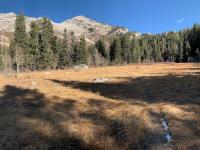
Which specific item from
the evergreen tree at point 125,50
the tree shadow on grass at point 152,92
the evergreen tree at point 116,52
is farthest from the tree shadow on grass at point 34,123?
the evergreen tree at point 125,50

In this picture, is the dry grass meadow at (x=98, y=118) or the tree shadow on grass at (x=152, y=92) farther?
the tree shadow on grass at (x=152, y=92)

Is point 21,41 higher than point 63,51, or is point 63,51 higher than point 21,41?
point 21,41

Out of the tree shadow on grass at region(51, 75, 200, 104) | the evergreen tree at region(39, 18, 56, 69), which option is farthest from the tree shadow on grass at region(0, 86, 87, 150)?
the evergreen tree at region(39, 18, 56, 69)

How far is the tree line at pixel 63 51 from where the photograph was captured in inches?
3592

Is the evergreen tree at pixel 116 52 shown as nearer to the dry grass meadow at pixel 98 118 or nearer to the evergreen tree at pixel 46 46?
the evergreen tree at pixel 46 46

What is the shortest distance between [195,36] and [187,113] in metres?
125

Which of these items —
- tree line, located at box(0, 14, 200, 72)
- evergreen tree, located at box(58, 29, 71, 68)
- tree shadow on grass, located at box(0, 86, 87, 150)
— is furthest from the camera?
evergreen tree, located at box(58, 29, 71, 68)

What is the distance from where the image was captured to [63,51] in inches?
4343

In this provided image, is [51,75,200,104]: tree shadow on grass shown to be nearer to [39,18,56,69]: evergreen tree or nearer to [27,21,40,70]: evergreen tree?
[27,21,40,70]: evergreen tree

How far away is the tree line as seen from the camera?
91.2 metres

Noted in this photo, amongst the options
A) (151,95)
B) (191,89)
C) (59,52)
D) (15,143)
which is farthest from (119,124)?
(59,52)

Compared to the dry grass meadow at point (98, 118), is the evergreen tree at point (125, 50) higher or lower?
higher

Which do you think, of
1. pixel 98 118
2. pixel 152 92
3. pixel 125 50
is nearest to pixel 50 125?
pixel 98 118

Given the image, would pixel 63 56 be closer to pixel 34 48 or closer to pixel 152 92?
pixel 34 48
